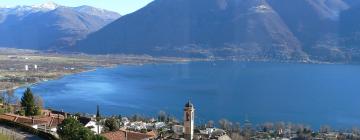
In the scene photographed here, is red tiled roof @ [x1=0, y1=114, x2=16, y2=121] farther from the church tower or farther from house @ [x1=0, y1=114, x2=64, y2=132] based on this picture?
the church tower

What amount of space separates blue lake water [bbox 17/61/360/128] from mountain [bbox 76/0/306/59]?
5072 cm

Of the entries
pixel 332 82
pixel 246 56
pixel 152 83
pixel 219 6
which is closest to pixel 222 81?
pixel 152 83

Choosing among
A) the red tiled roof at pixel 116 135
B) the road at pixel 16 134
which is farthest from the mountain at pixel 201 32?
the road at pixel 16 134

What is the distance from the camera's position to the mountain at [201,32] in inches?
5817

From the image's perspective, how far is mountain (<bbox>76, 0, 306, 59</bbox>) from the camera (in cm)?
14775

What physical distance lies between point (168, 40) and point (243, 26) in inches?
832

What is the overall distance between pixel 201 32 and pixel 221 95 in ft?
326

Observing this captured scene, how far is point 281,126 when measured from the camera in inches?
1644

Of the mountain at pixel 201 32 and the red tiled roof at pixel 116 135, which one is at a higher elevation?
the mountain at pixel 201 32

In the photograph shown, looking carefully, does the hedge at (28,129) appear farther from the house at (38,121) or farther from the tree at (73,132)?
the house at (38,121)

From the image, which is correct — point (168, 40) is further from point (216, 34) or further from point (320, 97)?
point (320, 97)

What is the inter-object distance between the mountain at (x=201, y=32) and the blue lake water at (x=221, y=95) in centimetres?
5072

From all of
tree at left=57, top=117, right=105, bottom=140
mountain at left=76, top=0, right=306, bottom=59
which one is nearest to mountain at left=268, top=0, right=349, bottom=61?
mountain at left=76, top=0, right=306, bottom=59

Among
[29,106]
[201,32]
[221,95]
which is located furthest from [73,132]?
[201,32]
